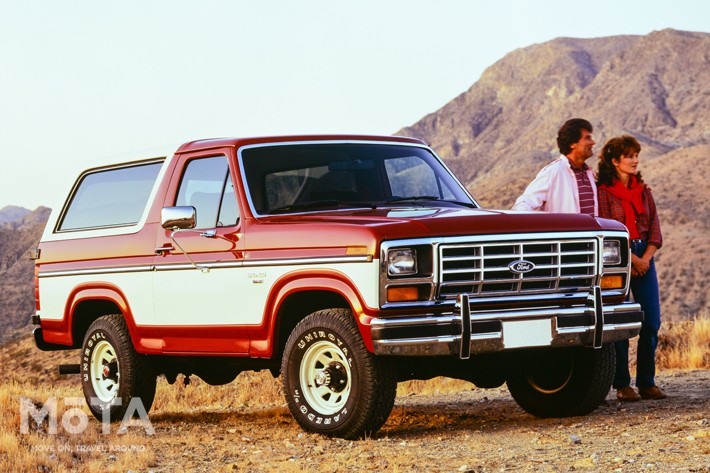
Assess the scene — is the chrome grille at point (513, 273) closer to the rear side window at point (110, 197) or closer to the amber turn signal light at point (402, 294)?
the amber turn signal light at point (402, 294)

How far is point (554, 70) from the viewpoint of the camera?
107 m

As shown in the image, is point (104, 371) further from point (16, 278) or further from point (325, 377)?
point (16, 278)

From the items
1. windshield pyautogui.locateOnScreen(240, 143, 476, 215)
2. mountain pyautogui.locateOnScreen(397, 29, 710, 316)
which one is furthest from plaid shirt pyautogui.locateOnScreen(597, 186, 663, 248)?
mountain pyautogui.locateOnScreen(397, 29, 710, 316)

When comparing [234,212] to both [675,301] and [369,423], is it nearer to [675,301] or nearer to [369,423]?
[369,423]

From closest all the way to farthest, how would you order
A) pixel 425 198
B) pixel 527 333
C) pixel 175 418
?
pixel 527 333 < pixel 425 198 < pixel 175 418

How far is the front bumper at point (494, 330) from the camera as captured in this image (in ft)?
21.8

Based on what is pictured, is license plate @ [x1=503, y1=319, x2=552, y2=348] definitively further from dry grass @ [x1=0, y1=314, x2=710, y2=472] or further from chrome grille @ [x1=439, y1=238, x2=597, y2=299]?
dry grass @ [x1=0, y1=314, x2=710, y2=472]

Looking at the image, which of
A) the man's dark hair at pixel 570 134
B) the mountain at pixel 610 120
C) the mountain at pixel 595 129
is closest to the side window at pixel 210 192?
the man's dark hair at pixel 570 134

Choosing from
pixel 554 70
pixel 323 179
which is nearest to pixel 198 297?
pixel 323 179

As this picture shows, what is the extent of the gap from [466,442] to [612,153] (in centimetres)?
316

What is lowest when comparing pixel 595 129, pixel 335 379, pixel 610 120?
pixel 335 379

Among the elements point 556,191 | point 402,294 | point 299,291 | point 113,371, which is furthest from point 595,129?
point 402,294

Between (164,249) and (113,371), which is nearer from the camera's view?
(164,249)

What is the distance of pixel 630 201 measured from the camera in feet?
30.0
